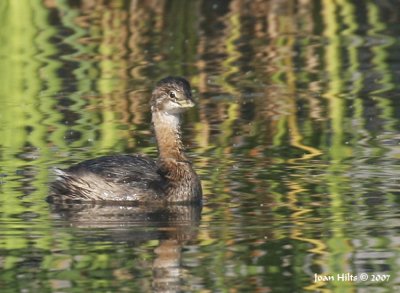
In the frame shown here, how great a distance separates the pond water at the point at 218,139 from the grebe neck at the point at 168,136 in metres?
0.34

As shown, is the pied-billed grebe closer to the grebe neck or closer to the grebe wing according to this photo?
the grebe wing

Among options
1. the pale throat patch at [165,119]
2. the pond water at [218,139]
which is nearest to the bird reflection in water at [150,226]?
the pond water at [218,139]

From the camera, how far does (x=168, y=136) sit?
1152 centimetres

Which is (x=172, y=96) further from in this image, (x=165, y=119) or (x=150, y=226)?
(x=150, y=226)

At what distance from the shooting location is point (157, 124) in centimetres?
1161

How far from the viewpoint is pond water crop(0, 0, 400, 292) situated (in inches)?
345

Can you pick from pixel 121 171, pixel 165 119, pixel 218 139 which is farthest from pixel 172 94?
A: pixel 218 139

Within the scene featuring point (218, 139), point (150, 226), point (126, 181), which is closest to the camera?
point (150, 226)

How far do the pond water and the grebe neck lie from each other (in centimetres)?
34

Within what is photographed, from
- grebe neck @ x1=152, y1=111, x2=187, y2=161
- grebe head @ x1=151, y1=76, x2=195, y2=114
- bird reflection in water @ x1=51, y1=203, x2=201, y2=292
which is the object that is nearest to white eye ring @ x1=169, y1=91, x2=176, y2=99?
grebe head @ x1=151, y1=76, x2=195, y2=114

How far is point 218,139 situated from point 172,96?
5.41ft

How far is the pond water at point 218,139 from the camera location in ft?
28.8

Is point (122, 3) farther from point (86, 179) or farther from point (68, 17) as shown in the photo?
point (86, 179)

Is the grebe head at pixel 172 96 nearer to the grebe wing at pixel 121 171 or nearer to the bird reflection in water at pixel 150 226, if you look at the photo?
the grebe wing at pixel 121 171
